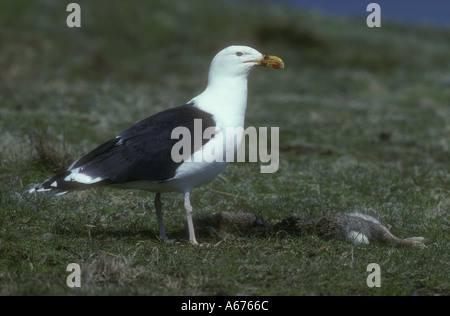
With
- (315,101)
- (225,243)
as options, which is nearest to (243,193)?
(225,243)

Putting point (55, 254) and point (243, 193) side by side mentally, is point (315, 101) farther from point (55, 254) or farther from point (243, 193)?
point (55, 254)

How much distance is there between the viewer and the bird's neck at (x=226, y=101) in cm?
604

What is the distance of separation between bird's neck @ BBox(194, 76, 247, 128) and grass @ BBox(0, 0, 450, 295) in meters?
1.09

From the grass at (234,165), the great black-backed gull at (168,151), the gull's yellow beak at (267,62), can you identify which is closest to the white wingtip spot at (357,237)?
the grass at (234,165)

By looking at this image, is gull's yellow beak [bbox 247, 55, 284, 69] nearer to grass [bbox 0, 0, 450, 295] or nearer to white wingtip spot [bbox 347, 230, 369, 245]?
grass [bbox 0, 0, 450, 295]

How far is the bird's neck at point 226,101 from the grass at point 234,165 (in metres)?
1.09

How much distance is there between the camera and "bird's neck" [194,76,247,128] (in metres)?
6.04

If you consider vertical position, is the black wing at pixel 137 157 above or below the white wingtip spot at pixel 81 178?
above

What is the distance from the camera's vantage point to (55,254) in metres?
5.47

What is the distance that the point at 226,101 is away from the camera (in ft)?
20.1

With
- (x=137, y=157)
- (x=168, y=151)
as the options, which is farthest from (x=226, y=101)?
(x=137, y=157)

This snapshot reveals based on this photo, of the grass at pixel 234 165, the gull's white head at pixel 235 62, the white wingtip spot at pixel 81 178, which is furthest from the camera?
the gull's white head at pixel 235 62

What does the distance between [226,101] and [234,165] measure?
2878 millimetres

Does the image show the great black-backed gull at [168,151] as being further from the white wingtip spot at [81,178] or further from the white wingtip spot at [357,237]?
the white wingtip spot at [357,237]
